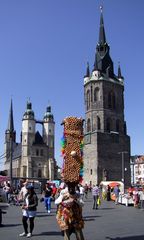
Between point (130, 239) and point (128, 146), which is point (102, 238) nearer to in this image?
point (130, 239)

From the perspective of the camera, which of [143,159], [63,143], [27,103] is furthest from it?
[143,159]

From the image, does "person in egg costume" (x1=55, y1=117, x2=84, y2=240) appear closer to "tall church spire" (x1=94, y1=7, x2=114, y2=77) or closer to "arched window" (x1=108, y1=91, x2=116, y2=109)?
"arched window" (x1=108, y1=91, x2=116, y2=109)

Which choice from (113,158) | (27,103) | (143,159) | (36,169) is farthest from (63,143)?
(143,159)

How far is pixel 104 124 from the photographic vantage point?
77250 millimetres

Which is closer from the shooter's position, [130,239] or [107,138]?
[130,239]

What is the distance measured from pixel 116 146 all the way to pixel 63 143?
67819mm

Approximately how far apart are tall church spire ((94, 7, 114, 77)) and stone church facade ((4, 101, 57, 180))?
3541 centimetres

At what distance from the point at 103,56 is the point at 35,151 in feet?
123

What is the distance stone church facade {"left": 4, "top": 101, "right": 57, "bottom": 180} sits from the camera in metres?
107

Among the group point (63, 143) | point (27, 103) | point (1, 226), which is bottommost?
point (1, 226)

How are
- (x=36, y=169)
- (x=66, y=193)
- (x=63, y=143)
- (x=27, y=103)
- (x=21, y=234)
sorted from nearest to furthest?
(x=66, y=193) < (x=63, y=143) < (x=21, y=234) < (x=36, y=169) < (x=27, y=103)

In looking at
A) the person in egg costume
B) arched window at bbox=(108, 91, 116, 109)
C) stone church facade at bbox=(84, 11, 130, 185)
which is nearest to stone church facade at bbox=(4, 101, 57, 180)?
stone church facade at bbox=(84, 11, 130, 185)

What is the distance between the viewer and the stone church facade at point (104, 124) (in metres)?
73.6

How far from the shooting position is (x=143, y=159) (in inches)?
5344
